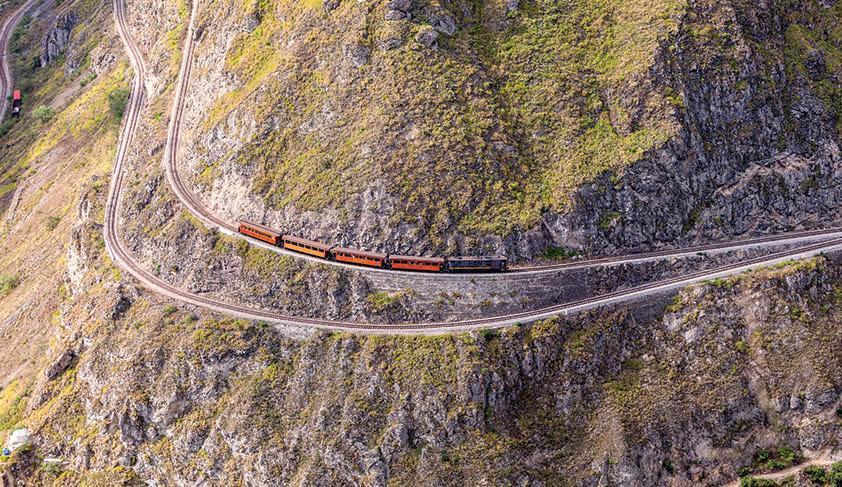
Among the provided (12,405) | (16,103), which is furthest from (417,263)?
(16,103)

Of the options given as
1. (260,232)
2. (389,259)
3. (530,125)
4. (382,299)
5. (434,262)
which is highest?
(260,232)

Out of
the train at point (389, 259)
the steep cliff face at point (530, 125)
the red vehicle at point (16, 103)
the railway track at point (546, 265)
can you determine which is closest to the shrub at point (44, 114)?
the red vehicle at point (16, 103)

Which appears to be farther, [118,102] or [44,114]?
[44,114]

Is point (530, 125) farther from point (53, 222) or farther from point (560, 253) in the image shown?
point (53, 222)

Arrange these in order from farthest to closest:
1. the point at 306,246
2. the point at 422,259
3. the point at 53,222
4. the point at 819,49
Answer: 1. the point at 53,222
2. the point at 819,49
3. the point at 306,246
4. the point at 422,259

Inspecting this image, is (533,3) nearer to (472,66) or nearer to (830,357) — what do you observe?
(472,66)

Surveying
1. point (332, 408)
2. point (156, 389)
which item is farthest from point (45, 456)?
point (332, 408)

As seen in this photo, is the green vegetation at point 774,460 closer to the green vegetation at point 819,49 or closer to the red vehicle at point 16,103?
the green vegetation at point 819,49
